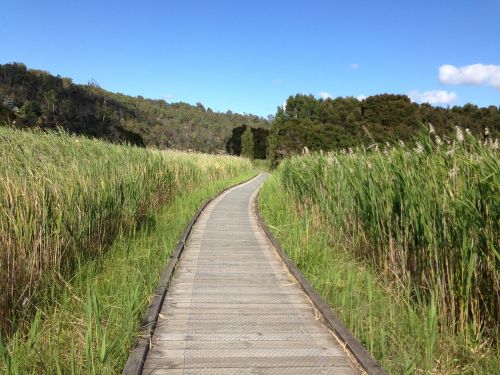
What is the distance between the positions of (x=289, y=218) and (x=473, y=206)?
5704 millimetres

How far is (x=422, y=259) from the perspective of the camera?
14.1 feet

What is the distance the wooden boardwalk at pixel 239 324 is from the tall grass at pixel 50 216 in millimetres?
1191

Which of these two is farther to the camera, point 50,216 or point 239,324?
point 50,216

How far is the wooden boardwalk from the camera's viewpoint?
120 inches

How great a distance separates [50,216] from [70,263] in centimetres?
64

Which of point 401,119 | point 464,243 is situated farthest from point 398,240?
point 401,119

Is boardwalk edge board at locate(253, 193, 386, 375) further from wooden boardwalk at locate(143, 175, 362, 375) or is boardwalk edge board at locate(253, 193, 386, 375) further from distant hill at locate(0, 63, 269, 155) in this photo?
distant hill at locate(0, 63, 269, 155)

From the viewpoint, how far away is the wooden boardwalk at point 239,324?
120 inches

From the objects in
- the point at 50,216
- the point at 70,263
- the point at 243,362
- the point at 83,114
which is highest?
the point at 83,114

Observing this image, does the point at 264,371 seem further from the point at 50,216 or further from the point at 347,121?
the point at 347,121

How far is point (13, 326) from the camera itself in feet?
11.5

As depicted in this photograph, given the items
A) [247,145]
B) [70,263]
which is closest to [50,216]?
[70,263]

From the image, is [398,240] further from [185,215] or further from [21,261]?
[185,215]

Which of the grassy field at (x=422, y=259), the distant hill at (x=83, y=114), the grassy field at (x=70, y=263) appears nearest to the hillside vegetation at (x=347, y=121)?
the distant hill at (x=83, y=114)
